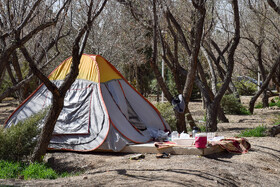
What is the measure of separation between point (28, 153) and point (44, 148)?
1.71ft

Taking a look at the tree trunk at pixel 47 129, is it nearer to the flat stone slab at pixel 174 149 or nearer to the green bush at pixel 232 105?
the flat stone slab at pixel 174 149

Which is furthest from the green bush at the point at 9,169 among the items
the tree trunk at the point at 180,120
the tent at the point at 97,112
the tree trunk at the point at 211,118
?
the tree trunk at the point at 211,118

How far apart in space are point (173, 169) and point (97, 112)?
2.89 meters

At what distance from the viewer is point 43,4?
9109 millimetres

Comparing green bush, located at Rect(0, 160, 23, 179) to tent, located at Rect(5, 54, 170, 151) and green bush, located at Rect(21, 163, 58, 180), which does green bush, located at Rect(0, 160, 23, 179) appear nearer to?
green bush, located at Rect(21, 163, 58, 180)

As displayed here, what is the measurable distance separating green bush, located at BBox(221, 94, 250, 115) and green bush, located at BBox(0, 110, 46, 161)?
993 centimetres

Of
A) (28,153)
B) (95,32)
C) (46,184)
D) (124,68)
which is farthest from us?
(124,68)

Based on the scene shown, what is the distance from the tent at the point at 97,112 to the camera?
8031mm

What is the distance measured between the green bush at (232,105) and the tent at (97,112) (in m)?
6.72

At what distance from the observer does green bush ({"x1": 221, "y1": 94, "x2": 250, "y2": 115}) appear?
15.6 metres

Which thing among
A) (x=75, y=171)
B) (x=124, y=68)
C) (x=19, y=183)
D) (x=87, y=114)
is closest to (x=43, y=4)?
(x=87, y=114)

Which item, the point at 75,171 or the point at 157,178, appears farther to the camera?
the point at 75,171

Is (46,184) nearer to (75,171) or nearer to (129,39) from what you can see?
(75,171)

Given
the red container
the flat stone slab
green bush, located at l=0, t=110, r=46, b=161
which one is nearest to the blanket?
the flat stone slab
